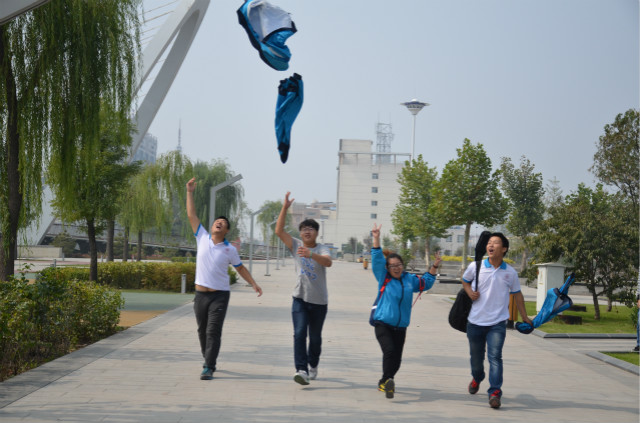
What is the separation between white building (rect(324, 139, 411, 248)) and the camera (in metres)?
120

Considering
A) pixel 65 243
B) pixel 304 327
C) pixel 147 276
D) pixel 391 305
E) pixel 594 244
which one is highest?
pixel 594 244

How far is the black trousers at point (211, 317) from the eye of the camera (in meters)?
7.36

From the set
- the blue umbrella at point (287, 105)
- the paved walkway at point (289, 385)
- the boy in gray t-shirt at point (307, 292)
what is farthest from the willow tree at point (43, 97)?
the blue umbrella at point (287, 105)

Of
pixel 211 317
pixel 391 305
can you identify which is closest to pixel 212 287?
pixel 211 317

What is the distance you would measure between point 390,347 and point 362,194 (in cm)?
11308

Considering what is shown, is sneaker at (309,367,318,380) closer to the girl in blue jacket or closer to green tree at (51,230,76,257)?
the girl in blue jacket

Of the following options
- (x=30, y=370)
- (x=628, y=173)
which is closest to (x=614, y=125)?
(x=628, y=173)

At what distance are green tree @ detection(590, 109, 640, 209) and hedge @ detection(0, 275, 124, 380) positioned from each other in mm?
16124

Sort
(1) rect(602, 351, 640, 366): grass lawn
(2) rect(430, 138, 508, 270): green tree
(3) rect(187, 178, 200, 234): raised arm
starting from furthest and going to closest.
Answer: (2) rect(430, 138, 508, 270): green tree < (1) rect(602, 351, 640, 366): grass lawn < (3) rect(187, 178, 200, 234): raised arm

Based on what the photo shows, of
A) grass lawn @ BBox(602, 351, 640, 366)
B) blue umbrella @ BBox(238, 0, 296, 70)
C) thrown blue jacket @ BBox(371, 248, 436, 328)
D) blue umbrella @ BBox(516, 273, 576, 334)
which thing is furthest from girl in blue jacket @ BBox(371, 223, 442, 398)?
grass lawn @ BBox(602, 351, 640, 366)

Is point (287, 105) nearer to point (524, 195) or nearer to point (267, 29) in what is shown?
point (267, 29)

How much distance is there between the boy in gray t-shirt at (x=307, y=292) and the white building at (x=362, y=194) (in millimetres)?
111361

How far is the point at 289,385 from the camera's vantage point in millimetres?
7281

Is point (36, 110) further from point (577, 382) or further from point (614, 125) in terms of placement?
point (614, 125)
